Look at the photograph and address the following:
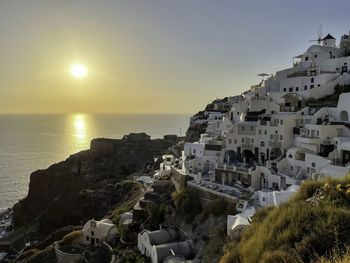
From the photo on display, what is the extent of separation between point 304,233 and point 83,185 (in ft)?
176

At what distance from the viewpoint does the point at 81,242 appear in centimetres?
2791

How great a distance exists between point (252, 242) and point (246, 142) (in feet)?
69.1

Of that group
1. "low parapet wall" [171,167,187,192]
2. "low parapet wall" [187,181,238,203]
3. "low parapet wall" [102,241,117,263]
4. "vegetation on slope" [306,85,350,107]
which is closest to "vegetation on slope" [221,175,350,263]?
"low parapet wall" [187,181,238,203]

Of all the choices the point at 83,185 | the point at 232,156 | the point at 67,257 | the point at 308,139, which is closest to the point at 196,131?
the point at 232,156

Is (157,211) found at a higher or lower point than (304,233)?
lower

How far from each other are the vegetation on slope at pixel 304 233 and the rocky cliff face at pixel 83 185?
35.6m

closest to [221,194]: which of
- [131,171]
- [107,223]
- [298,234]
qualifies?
[107,223]

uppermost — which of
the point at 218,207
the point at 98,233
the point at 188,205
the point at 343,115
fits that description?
the point at 343,115

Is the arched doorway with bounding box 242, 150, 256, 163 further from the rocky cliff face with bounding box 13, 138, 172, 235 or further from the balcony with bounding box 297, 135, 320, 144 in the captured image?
the rocky cliff face with bounding box 13, 138, 172, 235

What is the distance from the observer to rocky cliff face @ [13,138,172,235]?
152 feet

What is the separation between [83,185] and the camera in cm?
5578

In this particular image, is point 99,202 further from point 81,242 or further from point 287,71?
point 287,71

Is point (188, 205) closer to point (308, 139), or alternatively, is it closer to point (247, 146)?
point (247, 146)

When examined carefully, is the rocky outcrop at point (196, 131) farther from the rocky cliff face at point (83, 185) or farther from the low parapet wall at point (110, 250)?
the low parapet wall at point (110, 250)
